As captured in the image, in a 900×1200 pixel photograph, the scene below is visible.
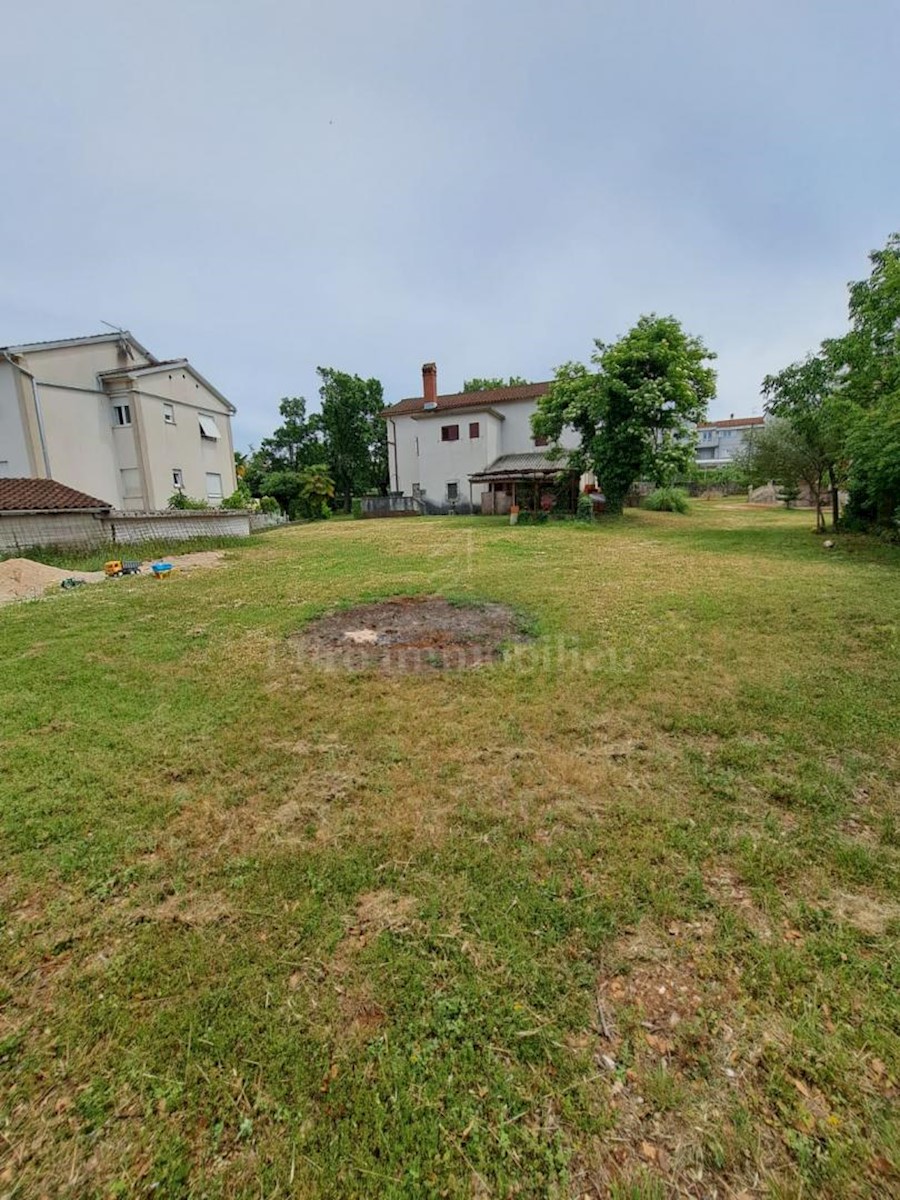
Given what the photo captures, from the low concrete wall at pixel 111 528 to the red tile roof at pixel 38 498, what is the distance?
192 millimetres

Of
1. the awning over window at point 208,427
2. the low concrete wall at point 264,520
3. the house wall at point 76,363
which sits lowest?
the low concrete wall at point 264,520

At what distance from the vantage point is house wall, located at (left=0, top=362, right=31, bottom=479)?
16.9 meters

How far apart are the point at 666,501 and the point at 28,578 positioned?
83.7ft

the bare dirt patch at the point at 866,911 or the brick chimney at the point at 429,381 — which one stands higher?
the brick chimney at the point at 429,381

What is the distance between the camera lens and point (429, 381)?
108ft

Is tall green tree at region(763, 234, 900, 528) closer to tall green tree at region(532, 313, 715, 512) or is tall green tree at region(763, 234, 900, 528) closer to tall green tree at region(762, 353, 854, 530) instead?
tall green tree at region(762, 353, 854, 530)

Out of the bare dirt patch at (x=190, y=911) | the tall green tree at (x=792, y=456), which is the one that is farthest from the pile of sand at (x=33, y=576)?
the tall green tree at (x=792, y=456)

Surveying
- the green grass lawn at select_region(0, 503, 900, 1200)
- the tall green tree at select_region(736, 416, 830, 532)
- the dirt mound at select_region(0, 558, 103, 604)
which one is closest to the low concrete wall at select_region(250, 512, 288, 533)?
the dirt mound at select_region(0, 558, 103, 604)

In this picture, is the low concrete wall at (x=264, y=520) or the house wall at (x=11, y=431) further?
the low concrete wall at (x=264, y=520)

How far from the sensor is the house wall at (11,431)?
16906 mm

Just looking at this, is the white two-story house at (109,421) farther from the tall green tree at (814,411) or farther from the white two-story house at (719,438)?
the white two-story house at (719,438)

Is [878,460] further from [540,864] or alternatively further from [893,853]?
[540,864]

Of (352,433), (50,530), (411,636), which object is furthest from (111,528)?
(352,433)

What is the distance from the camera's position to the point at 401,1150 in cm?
149
